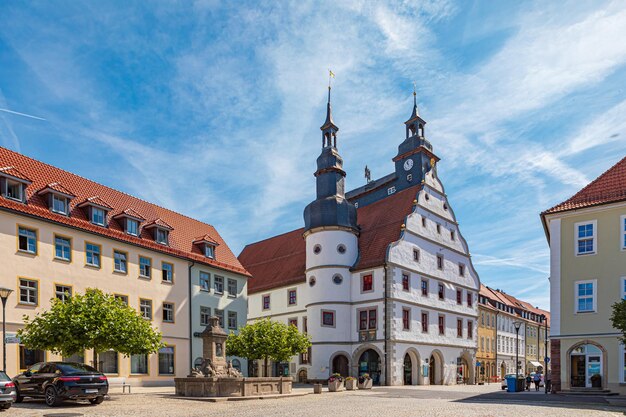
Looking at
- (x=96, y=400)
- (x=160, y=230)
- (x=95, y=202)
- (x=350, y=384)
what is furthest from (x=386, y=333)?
(x=96, y=400)

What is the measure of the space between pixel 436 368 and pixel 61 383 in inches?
1306

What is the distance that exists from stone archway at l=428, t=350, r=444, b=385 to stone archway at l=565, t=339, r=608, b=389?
61.0ft

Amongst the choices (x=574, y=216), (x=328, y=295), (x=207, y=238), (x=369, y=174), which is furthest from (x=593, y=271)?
(x=369, y=174)

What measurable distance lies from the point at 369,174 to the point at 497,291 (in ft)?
82.4

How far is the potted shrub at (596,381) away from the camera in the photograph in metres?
25.1

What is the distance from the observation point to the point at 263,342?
3456 centimetres

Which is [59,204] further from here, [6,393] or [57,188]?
[6,393]

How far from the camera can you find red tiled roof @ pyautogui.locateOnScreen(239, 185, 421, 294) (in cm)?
4362

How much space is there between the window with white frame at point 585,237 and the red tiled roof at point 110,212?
2308 centimetres

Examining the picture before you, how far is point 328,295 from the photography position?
43.2 m

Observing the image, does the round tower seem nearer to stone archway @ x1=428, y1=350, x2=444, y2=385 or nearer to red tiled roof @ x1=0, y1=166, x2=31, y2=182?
stone archway @ x1=428, y1=350, x2=444, y2=385

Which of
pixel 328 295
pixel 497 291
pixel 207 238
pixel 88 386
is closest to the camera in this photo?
pixel 88 386

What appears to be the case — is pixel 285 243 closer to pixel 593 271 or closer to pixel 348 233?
pixel 348 233

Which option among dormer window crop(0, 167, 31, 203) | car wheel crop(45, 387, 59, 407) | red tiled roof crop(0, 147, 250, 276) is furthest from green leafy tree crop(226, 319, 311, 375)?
car wheel crop(45, 387, 59, 407)
